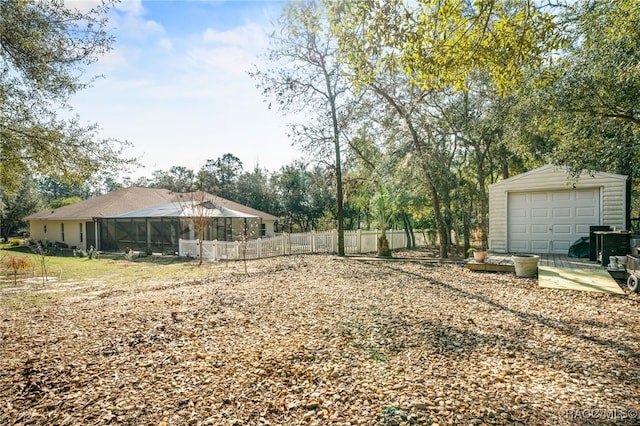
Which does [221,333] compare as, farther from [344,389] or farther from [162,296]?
[162,296]

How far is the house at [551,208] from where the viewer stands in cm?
1022

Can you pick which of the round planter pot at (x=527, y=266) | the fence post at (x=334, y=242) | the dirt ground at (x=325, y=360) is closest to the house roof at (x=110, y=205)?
the fence post at (x=334, y=242)

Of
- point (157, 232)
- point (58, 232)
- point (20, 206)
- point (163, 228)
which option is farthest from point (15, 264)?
point (20, 206)

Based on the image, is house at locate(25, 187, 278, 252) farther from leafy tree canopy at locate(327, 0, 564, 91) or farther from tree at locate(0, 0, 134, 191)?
leafy tree canopy at locate(327, 0, 564, 91)

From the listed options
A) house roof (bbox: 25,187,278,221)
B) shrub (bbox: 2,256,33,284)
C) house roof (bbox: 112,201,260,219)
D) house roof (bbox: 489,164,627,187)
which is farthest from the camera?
house roof (bbox: 25,187,278,221)

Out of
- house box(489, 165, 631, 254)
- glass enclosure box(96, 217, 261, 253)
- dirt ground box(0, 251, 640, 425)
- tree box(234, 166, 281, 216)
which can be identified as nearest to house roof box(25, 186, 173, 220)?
glass enclosure box(96, 217, 261, 253)

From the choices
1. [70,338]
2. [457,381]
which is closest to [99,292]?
[70,338]

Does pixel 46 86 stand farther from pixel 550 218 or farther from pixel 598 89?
pixel 550 218

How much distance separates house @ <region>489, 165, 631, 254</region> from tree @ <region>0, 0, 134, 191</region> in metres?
12.1

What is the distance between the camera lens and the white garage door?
10766 millimetres

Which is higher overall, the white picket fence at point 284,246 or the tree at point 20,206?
the tree at point 20,206

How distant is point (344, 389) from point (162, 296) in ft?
16.6

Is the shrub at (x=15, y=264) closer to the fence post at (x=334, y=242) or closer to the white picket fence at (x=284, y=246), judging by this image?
the white picket fence at (x=284, y=246)

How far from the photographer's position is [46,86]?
6.62 meters
